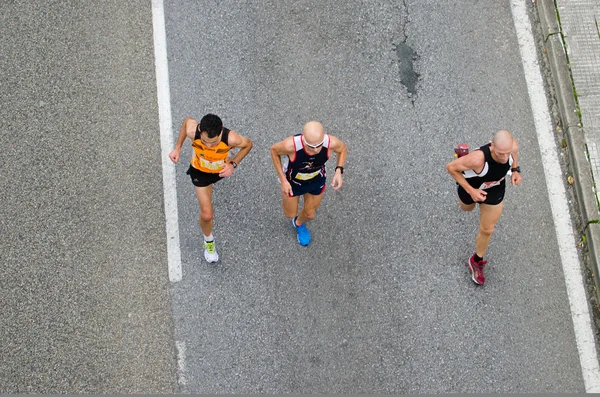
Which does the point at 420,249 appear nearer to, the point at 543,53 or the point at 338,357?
the point at 338,357

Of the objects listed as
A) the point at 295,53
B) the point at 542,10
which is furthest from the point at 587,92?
the point at 295,53

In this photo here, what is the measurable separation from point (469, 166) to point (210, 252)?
2.81m

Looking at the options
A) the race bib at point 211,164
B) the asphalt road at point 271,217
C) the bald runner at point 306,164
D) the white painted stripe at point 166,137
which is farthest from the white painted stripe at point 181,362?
the race bib at point 211,164

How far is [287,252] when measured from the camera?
7691mm

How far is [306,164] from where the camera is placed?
671cm

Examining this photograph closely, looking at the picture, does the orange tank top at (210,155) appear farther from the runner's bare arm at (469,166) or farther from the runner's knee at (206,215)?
the runner's bare arm at (469,166)

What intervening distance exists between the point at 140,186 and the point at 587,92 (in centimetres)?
527

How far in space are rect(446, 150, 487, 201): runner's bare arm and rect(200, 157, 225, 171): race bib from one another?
86.9 inches

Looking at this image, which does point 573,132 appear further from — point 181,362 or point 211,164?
point 181,362

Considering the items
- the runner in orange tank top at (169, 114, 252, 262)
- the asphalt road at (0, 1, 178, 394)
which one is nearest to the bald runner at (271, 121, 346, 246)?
the runner in orange tank top at (169, 114, 252, 262)

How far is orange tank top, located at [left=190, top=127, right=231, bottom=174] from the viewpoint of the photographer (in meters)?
6.70

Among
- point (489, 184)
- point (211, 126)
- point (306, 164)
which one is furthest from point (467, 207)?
point (211, 126)

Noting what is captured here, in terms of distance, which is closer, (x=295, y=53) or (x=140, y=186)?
(x=140, y=186)

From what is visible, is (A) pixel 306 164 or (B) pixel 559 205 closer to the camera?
(A) pixel 306 164
